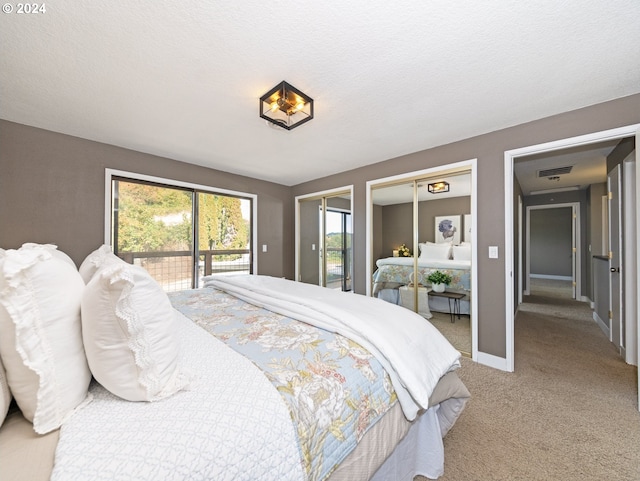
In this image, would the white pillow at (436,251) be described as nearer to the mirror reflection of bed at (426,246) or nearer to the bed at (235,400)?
the mirror reflection of bed at (426,246)

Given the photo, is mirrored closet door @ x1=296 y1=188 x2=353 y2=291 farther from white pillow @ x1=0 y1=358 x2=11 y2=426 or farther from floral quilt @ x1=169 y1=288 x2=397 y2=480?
white pillow @ x1=0 y1=358 x2=11 y2=426

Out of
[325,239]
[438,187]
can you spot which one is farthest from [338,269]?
[438,187]

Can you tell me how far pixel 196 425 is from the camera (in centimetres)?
67

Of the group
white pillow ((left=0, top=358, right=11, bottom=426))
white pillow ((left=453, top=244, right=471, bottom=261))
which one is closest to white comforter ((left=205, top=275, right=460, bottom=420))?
white pillow ((left=0, top=358, right=11, bottom=426))

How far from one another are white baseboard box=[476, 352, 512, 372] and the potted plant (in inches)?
32.2

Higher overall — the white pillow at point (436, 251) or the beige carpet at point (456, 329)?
the white pillow at point (436, 251)

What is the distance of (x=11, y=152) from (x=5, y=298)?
2923 mm

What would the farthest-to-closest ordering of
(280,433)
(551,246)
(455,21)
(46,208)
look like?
(551,246) < (46,208) < (455,21) < (280,433)

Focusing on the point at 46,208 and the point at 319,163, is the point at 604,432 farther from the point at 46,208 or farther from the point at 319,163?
the point at 46,208

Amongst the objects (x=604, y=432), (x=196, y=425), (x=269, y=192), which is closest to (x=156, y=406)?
(x=196, y=425)

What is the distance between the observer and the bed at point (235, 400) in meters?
0.61

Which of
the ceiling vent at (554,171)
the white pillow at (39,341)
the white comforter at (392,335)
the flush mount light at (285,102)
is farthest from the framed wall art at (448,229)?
the white pillow at (39,341)

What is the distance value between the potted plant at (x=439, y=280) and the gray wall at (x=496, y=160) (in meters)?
0.45

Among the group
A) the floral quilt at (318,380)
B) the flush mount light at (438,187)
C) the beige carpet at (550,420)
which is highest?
the flush mount light at (438,187)
